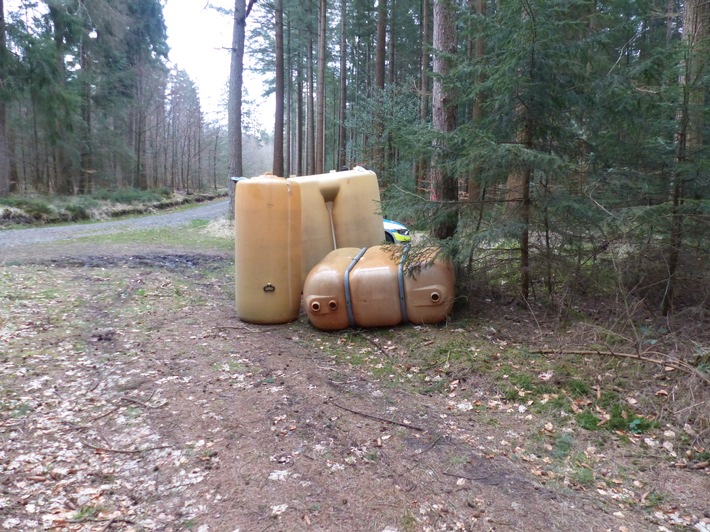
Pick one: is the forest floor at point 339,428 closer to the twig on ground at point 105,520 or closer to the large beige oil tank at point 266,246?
the twig on ground at point 105,520

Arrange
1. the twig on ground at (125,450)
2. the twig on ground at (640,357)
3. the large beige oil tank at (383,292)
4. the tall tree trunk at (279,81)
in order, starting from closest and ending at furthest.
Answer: the twig on ground at (125,450)
the twig on ground at (640,357)
the large beige oil tank at (383,292)
the tall tree trunk at (279,81)

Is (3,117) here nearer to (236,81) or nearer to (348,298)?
(236,81)

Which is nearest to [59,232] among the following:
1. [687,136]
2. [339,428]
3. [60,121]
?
[60,121]

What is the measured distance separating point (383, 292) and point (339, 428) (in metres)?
2.46

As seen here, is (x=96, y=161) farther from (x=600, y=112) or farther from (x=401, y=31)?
(x=600, y=112)

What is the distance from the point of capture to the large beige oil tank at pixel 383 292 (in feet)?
19.1

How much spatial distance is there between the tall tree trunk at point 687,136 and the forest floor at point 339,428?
1.36 m

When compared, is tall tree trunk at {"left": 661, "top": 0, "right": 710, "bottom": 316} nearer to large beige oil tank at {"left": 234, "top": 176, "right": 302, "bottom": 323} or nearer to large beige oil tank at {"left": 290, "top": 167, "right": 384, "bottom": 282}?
large beige oil tank at {"left": 290, "top": 167, "right": 384, "bottom": 282}

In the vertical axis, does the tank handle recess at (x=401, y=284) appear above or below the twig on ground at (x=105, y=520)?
above

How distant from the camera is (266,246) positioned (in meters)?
6.37

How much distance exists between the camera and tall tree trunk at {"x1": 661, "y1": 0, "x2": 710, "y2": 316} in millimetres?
4938

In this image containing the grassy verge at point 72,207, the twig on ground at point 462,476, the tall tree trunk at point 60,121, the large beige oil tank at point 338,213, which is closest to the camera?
the twig on ground at point 462,476

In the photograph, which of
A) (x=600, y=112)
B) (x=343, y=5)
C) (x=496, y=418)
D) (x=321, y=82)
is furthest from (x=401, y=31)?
(x=496, y=418)

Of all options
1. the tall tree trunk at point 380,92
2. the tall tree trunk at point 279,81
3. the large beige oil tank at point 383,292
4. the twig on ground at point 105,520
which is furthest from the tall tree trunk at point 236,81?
the twig on ground at point 105,520
